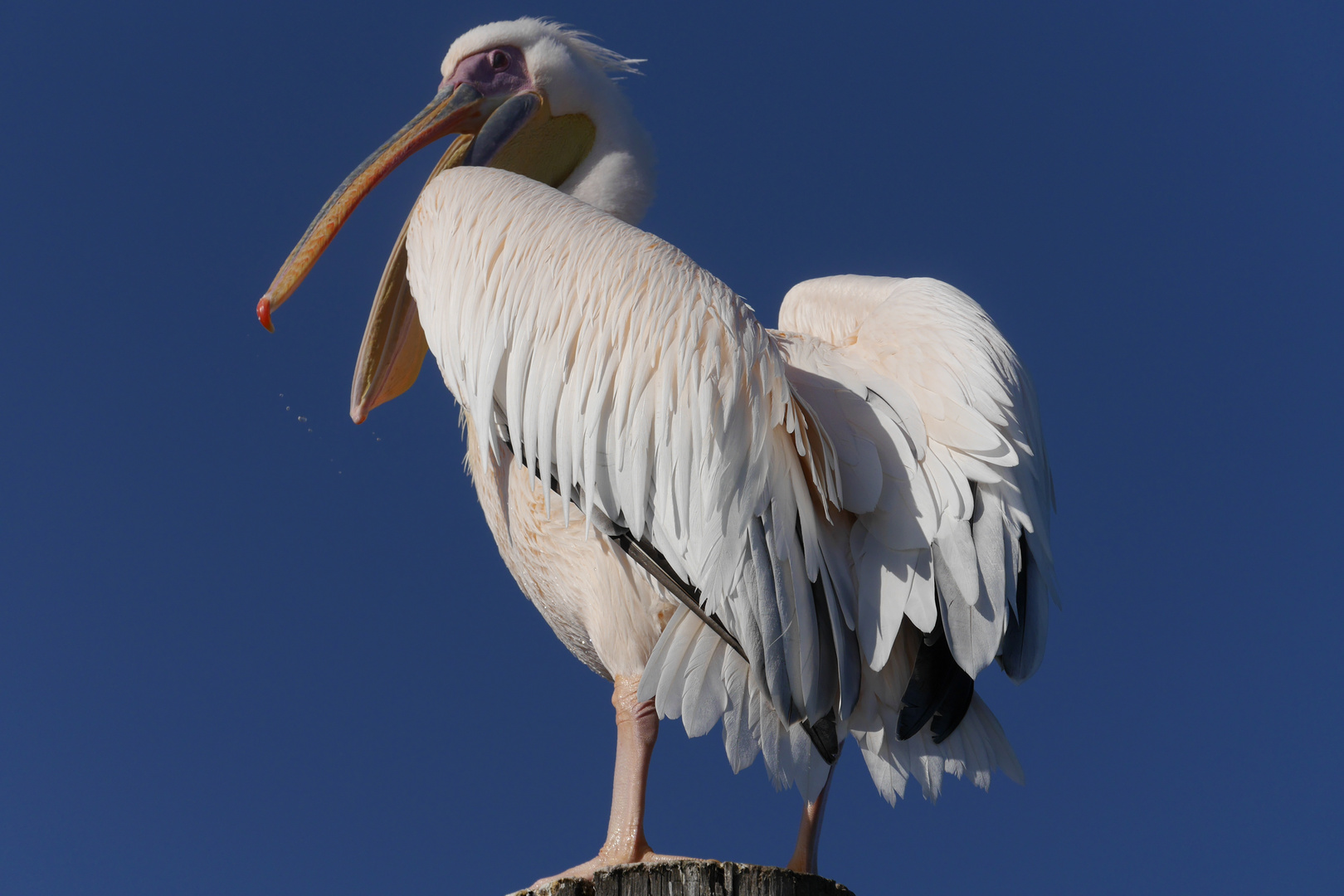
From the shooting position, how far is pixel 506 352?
10.1 ft

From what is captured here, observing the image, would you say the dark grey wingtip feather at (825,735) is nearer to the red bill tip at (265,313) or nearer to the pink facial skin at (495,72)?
the red bill tip at (265,313)

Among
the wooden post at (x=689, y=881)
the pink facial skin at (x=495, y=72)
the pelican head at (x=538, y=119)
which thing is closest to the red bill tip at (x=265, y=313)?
the pelican head at (x=538, y=119)

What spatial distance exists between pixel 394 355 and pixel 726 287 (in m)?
1.40

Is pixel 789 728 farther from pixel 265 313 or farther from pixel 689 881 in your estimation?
pixel 265 313

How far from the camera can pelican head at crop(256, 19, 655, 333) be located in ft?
13.8

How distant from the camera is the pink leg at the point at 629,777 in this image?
3193 mm

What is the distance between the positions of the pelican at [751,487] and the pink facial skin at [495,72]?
1.05 metres

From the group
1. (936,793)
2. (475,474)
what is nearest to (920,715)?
(936,793)

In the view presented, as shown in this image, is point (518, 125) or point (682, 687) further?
point (518, 125)

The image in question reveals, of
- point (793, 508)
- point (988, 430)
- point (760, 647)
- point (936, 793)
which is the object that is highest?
point (988, 430)

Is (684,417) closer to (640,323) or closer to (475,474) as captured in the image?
(640,323)

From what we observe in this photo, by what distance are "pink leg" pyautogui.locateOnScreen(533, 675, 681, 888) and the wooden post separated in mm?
592

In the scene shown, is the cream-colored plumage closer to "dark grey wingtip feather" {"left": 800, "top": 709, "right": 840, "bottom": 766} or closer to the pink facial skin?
"dark grey wingtip feather" {"left": 800, "top": 709, "right": 840, "bottom": 766}

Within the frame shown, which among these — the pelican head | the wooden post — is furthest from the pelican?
the pelican head
